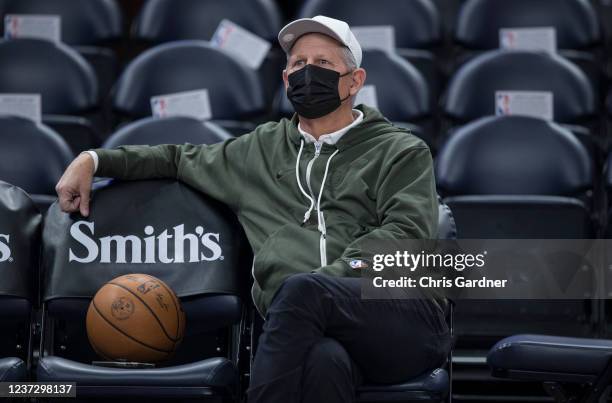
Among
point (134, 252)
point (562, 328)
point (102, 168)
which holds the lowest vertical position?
point (562, 328)

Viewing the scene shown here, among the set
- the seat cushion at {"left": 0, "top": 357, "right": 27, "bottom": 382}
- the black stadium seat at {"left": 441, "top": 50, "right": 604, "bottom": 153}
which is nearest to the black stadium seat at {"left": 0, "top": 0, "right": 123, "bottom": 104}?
the black stadium seat at {"left": 441, "top": 50, "right": 604, "bottom": 153}

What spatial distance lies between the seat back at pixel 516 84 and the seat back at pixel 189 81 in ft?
2.95

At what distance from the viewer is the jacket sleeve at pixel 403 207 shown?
121 inches

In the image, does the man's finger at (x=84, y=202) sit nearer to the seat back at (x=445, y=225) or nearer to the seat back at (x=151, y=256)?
the seat back at (x=151, y=256)

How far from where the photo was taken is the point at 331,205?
3.34 m

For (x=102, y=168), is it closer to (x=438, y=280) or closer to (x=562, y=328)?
(x=438, y=280)

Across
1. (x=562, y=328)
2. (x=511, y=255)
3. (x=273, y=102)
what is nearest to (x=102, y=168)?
(x=511, y=255)

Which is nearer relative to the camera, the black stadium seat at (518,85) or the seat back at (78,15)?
the black stadium seat at (518,85)

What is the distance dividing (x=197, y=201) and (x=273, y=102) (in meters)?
2.14

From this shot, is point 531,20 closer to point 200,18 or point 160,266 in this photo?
point 200,18

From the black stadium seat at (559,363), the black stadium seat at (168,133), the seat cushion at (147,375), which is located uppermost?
the black stadium seat at (168,133)

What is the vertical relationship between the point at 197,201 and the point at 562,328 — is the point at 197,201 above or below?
above

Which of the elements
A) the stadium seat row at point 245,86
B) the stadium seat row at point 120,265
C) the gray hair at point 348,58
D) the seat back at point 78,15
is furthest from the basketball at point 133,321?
the seat back at point 78,15

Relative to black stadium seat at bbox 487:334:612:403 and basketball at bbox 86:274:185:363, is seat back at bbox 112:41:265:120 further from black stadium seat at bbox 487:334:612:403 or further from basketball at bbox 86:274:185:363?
black stadium seat at bbox 487:334:612:403
